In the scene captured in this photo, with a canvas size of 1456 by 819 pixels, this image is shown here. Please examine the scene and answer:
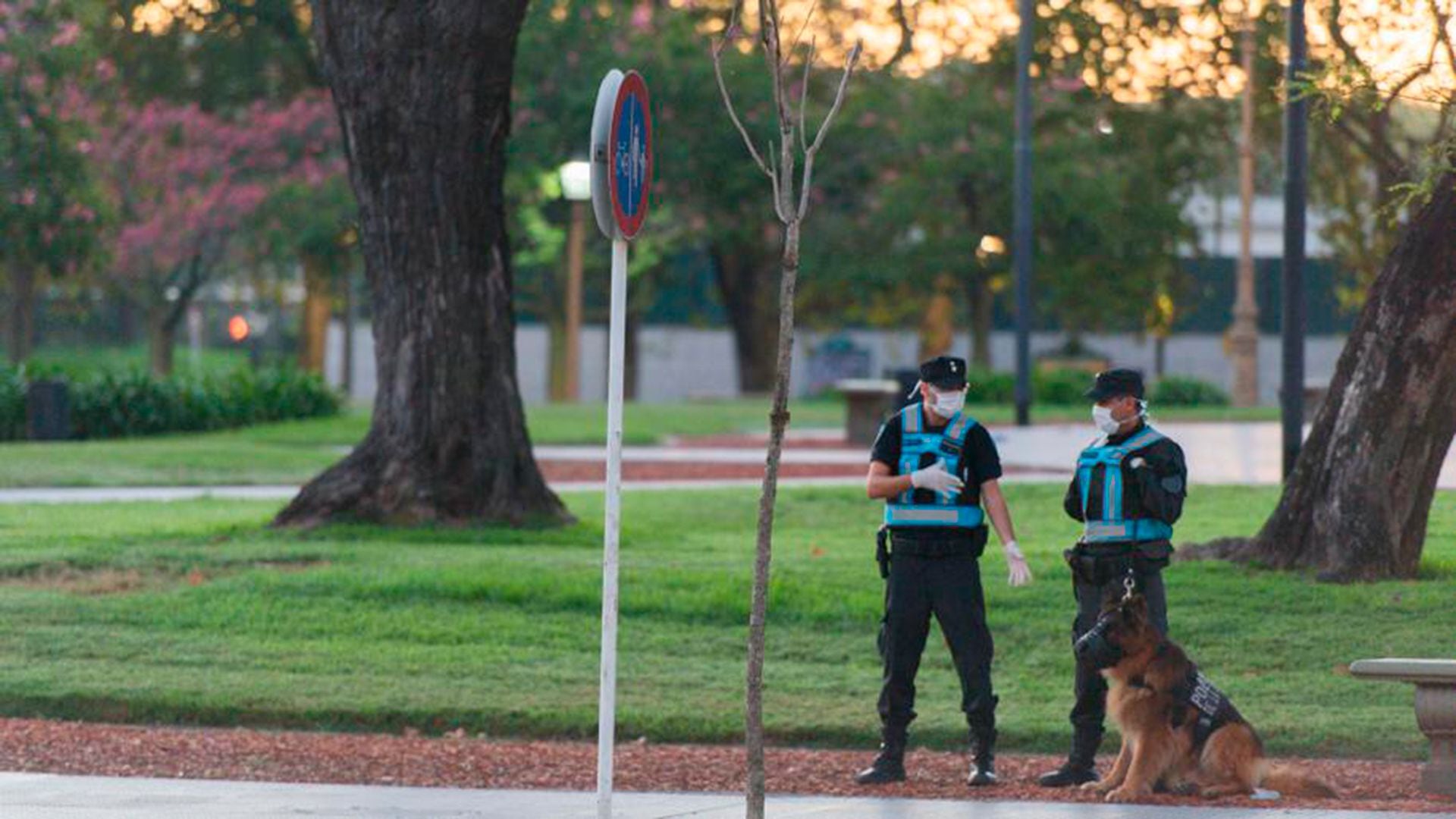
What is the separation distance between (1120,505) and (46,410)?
2527 centimetres

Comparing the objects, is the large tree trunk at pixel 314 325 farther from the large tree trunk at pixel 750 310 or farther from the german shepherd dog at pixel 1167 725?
the german shepherd dog at pixel 1167 725

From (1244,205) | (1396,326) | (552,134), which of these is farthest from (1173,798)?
(1244,205)

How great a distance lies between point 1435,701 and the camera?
1070 cm

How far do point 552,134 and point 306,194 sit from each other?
15.4 ft

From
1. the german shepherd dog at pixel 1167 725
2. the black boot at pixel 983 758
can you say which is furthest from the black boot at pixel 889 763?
the german shepherd dog at pixel 1167 725

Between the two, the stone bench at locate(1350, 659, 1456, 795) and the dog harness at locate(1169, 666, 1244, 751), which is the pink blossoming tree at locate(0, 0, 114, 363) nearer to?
the dog harness at locate(1169, 666, 1244, 751)

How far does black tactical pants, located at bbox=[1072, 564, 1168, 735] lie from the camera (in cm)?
1093

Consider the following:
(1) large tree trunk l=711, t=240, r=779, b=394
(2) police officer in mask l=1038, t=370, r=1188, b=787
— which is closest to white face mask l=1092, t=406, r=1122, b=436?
(2) police officer in mask l=1038, t=370, r=1188, b=787

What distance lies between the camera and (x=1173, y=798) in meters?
10.6

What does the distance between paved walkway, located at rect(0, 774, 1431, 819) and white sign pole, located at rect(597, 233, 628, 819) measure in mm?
1205

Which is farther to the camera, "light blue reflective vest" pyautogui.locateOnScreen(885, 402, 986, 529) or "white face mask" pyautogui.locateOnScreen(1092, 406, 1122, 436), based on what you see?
"light blue reflective vest" pyautogui.locateOnScreen(885, 402, 986, 529)

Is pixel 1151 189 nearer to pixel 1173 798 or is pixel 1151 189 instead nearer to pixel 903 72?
pixel 903 72

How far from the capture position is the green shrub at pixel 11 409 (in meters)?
34.1

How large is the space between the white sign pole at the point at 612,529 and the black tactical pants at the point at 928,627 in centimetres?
236
